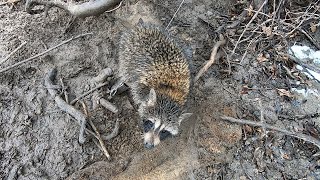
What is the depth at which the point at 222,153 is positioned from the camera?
5945mm

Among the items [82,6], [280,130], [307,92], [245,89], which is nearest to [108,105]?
[82,6]

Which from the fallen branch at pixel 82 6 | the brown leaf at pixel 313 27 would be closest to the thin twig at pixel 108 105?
the fallen branch at pixel 82 6

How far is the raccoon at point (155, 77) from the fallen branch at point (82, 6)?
483 millimetres

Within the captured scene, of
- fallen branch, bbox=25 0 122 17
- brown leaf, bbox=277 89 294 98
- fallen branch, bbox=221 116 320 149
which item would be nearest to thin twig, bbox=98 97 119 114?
fallen branch, bbox=25 0 122 17

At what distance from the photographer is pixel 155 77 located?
5.89 meters

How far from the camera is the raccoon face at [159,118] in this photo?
215 inches

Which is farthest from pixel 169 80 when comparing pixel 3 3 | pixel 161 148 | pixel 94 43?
pixel 3 3

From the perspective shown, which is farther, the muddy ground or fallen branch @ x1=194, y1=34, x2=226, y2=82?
fallen branch @ x1=194, y1=34, x2=226, y2=82

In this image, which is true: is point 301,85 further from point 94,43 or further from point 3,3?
point 3,3

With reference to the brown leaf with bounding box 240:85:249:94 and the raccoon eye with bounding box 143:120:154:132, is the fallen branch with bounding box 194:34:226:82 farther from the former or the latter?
the raccoon eye with bounding box 143:120:154:132

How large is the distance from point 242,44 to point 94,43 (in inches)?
93.8

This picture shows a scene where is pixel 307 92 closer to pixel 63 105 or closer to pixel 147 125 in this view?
pixel 147 125

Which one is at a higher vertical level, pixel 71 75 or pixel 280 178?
pixel 71 75

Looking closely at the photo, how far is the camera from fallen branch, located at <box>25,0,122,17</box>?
20.2ft
